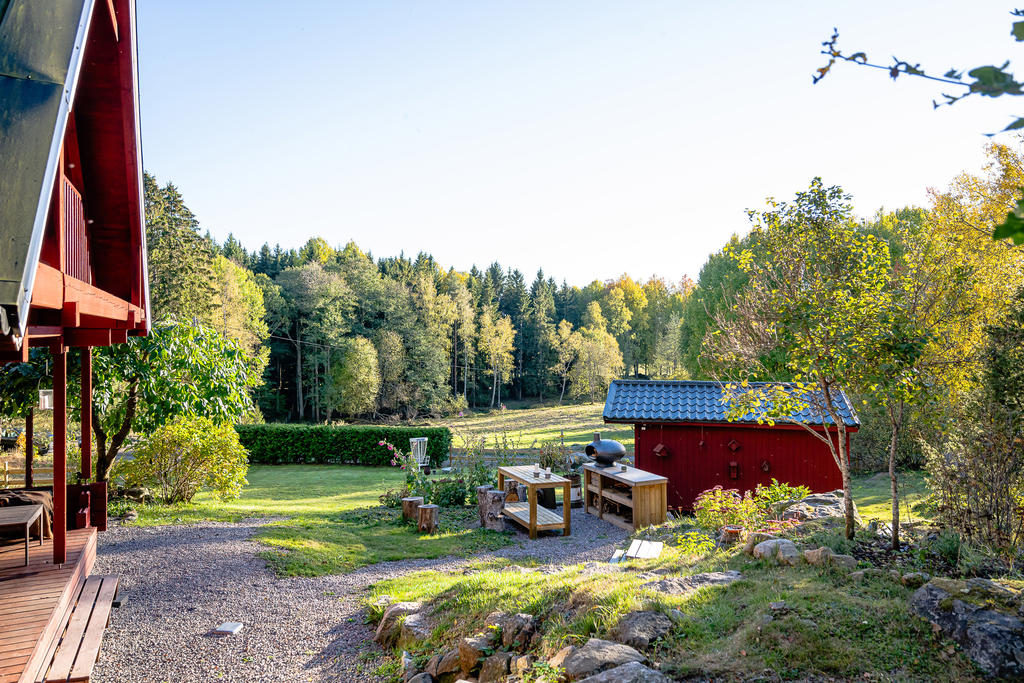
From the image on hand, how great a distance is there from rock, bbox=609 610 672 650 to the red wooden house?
3800 mm

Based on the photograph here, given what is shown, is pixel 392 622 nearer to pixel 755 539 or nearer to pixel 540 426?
pixel 755 539

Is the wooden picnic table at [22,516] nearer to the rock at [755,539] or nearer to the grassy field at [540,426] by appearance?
the rock at [755,539]

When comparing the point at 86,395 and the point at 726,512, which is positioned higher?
the point at 86,395

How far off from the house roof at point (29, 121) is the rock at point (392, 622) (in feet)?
15.9

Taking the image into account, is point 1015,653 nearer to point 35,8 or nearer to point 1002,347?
point 1002,347

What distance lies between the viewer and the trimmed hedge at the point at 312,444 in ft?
77.3

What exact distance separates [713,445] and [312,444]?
1670 cm

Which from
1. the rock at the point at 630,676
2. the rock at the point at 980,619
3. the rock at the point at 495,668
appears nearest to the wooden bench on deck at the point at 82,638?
the rock at the point at 495,668

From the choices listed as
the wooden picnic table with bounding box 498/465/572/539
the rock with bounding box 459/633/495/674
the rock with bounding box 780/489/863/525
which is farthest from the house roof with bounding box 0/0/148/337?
the wooden picnic table with bounding box 498/465/572/539

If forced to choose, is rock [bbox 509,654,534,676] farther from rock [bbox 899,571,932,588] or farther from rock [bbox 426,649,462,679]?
rock [bbox 899,571,932,588]

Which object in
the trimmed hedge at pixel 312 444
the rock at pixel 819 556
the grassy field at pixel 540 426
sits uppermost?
the rock at pixel 819 556

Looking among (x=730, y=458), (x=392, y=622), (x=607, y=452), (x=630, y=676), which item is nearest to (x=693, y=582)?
(x=630, y=676)

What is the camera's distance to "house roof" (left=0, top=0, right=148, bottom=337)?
2174 millimetres

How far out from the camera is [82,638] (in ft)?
16.7
